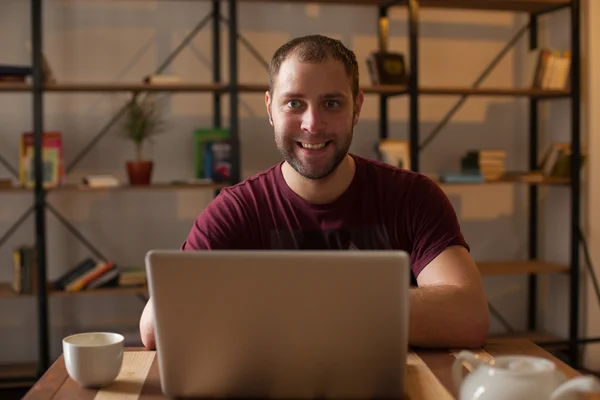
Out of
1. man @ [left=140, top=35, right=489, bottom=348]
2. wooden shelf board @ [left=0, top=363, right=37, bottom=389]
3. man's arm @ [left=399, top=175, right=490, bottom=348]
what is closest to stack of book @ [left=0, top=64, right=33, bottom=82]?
wooden shelf board @ [left=0, top=363, right=37, bottom=389]

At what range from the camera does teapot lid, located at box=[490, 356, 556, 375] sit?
3.49ft

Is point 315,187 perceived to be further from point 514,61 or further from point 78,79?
point 514,61

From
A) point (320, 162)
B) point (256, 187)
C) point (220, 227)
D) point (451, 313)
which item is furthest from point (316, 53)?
point (451, 313)

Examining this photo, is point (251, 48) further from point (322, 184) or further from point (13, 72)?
point (322, 184)

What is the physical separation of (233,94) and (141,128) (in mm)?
466

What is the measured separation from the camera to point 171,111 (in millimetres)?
3895

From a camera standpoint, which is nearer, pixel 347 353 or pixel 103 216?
pixel 347 353

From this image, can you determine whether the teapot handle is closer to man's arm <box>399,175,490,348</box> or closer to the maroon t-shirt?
man's arm <box>399,175,490,348</box>

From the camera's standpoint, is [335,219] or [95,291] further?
[95,291]

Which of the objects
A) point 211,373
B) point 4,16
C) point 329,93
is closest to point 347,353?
point 211,373

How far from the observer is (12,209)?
3.77 m

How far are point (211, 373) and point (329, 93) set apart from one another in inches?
37.9

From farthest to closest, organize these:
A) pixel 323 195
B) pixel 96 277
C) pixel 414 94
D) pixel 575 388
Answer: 1. pixel 414 94
2. pixel 96 277
3. pixel 323 195
4. pixel 575 388

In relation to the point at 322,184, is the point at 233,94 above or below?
above
